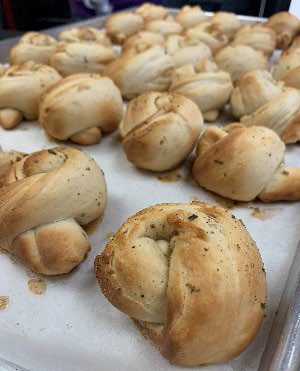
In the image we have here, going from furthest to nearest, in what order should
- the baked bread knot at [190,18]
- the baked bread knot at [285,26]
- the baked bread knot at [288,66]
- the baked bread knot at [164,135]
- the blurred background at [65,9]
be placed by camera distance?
the blurred background at [65,9]
the baked bread knot at [190,18]
the baked bread knot at [285,26]
the baked bread knot at [288,66]
the baked bread knot at [164,135]

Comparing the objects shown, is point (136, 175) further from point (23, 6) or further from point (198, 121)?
point (23, 6)

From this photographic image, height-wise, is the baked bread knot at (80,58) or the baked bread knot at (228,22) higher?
the baked bread knot at (228,22)

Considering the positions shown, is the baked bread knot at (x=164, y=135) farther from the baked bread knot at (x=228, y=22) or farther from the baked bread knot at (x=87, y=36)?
the baked bread knot at (x=228, y=22)

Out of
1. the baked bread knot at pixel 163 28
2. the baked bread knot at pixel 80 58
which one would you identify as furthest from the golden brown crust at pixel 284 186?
the baked bread knot at pixel 163 28

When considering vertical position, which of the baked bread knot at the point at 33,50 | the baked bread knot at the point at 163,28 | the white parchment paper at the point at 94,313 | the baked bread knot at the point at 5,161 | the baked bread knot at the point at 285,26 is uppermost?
the baked bread knot at the point at 285,26

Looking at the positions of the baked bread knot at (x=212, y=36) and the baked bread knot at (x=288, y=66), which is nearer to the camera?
the baked bread knot at (x=288, y=66)

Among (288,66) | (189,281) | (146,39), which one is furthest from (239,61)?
(189,281)

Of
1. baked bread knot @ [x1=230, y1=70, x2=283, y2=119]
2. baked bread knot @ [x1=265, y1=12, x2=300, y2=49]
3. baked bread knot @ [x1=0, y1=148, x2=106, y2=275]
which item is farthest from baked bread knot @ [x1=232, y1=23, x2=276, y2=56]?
baked bread knot @ [x1=0, y1=148, x2=106, y2=275]
